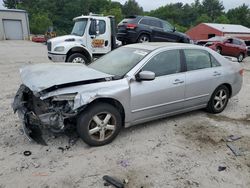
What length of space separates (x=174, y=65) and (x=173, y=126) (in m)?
1.16

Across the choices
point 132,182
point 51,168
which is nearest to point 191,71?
point 132,182

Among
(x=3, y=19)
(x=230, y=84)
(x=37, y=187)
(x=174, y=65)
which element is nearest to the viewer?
(x=37, y=187)

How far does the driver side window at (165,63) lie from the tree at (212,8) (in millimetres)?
96479

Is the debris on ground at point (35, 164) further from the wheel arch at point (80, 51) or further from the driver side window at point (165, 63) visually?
the wheel arch at point (80, 51)

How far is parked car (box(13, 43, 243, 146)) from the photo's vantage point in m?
3.60

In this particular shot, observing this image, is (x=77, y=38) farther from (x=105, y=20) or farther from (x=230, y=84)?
(x=230, y=84)

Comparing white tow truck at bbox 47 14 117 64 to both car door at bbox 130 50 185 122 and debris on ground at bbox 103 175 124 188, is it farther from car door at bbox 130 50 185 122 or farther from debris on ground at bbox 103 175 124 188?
debris on ground at bbox 103 175 124 188

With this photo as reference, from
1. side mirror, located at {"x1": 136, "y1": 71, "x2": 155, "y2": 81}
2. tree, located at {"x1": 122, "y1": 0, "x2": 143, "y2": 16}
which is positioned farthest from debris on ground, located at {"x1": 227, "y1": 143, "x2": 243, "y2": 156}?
tree, located at {"x1": 122, "y1": 0, "x2": 143, "y2": 16}

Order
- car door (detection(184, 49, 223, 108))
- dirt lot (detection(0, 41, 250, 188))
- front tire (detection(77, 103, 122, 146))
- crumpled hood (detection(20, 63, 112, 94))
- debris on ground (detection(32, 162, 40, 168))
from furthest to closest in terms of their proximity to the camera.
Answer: car door (detection(184, 49, 223, 108))
front tire (detection(77, 103, 122, 146))
crumpled hood (detection(20, 63, 112, 94))
debris on ground (detection(32, 162, 40, 168))
dirt lot (detection(0, 41, 250, 188))

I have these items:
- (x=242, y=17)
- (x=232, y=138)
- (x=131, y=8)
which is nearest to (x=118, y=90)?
(x=232, y=138)

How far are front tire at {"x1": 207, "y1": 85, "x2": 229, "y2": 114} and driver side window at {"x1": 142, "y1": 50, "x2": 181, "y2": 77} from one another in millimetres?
1211

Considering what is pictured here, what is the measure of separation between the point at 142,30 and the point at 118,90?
889 centimetres

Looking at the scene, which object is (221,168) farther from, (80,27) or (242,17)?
(242,17)

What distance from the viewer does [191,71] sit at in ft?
15.8
